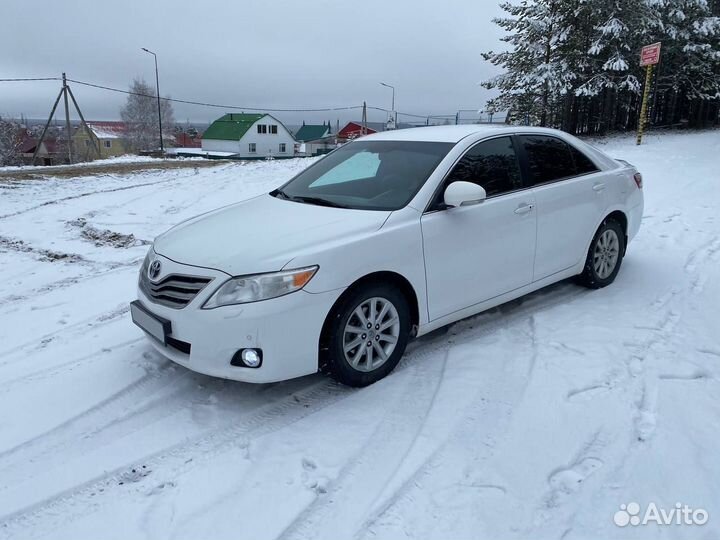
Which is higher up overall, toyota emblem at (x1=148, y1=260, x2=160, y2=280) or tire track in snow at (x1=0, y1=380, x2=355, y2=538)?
toyota emblem at (x1=148, y1=260, x2=160, y2=280)

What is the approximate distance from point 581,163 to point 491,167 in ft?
4.24

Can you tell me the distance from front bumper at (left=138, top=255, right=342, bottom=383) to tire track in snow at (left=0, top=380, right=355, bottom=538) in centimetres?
26

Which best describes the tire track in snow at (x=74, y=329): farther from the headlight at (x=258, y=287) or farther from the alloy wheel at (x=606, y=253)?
the alloy wheel at (x=606, y=253)

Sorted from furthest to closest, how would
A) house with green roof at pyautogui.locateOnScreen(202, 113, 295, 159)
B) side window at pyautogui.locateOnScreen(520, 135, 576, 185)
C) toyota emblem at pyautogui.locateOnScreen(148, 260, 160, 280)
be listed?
house with green roof at pyautogui.locateOnScreen(202, 113, 295, 159), side window at pyautogui.locateOnScreen(520, 135, 576, 185), toyota emblem at pyautogui.locateOnScreen(148, 260, 160, 280)

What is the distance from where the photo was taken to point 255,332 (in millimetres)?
3082

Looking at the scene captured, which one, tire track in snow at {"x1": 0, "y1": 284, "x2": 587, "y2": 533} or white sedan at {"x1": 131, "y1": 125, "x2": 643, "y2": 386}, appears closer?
tire track in snow at {"x1": 0, "y1": 284, "x2": 587, "y2": 533}

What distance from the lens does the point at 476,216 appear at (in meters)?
4.02

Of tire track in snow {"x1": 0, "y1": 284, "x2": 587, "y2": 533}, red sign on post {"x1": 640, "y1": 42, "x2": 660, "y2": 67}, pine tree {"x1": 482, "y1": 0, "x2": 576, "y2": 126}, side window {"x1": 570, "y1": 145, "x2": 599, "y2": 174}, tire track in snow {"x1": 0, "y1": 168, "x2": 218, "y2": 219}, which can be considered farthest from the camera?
pine tree {"x1": 482, "y1": 0, "x2": 576, "y2": 126}

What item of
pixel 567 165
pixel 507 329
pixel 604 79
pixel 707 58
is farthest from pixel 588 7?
pixel 507 329

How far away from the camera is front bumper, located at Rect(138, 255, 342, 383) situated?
3.09 meters

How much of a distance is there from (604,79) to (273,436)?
21.1 meters

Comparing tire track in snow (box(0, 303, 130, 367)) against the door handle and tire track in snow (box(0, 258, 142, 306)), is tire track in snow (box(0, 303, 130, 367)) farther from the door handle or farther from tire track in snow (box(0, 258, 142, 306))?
the door handle

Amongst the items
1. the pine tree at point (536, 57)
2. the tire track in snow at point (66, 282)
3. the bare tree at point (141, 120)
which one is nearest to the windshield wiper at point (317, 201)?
the tire track in snow at point (66, 282)

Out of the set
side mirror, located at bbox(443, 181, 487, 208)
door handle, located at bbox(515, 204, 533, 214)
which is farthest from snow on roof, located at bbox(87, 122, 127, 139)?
side mirror, located at bbox(443, 181, 487, 208)
